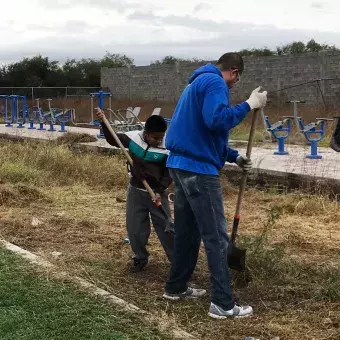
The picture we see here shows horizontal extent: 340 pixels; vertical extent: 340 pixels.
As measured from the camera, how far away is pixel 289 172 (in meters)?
9.20

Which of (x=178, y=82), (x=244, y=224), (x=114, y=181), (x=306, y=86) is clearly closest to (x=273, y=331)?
(x=244, y=224)

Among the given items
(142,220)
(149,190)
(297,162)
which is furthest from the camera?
(297,162)

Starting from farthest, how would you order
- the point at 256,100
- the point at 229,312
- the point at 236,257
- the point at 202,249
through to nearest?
1. the point at 202,249
2. the point at 236,257
3. the point at 229,312
4. the point at 256,100

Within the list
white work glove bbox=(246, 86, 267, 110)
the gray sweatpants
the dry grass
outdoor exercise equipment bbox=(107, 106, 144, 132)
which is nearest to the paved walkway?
the dry grass

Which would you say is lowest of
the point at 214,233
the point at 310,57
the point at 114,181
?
the point at 114,181

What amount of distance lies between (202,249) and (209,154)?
84.3 inches

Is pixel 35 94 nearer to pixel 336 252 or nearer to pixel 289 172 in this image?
pixel 289 172

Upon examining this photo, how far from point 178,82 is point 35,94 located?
10.5 metres

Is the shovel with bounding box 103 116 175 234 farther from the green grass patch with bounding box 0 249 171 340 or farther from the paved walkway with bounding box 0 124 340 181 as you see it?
the paved walkway with bounding box 0 124 340 181

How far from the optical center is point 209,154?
13.0ft

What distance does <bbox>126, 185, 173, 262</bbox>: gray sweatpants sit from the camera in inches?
199

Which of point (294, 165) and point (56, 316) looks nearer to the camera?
point (56, 316)

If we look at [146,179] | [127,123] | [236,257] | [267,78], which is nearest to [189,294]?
[236,257]

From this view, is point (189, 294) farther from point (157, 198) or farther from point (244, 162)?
point (244, 162)
